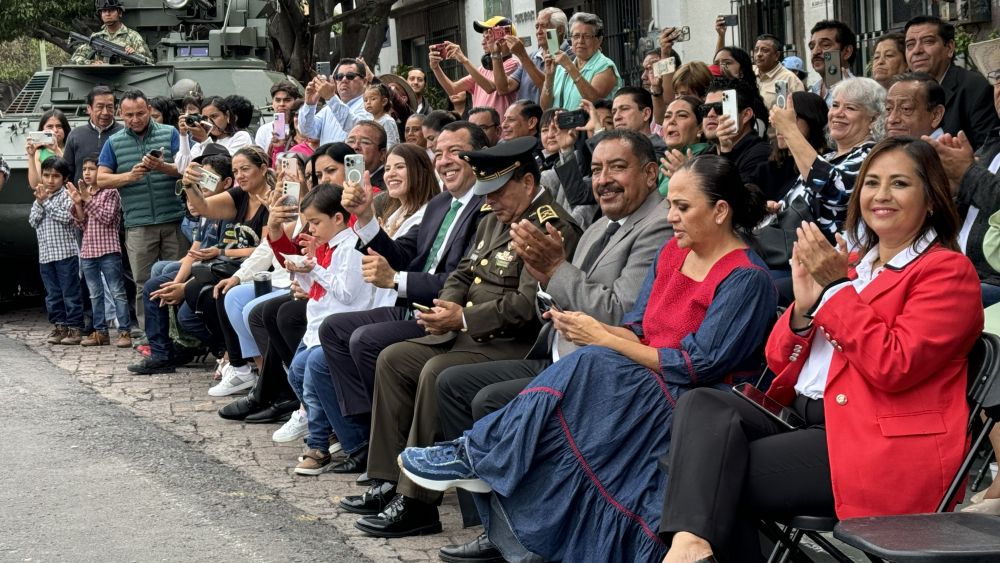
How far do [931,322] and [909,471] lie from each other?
17.7 inches

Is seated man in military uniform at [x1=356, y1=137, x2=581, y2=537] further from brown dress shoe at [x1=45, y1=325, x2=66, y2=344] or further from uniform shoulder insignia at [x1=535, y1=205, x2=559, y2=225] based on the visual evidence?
brown dress shoe at [x1=45, y1=325, x2=66, y2=344]

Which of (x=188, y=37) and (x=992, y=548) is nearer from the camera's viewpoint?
(x=992, y=548)

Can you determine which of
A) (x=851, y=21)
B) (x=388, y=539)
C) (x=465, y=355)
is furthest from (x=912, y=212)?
(x=851, y=21)

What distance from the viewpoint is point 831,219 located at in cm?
607

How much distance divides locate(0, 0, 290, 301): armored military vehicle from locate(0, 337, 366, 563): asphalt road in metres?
4.93

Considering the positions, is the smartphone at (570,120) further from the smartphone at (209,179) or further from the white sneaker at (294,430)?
the smartphone at (209,179)

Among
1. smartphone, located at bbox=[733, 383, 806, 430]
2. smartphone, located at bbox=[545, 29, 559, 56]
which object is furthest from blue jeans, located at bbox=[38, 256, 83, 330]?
smartphone, located at bbox=[733, 383, 806, 430]

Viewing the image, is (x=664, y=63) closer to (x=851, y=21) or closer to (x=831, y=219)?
(x=831, y=219)

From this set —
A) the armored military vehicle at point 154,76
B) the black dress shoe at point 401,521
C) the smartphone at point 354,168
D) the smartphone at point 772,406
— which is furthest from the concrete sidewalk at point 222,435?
the smartphone at point 772,406

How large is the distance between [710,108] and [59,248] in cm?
696

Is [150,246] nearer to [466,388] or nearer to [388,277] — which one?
[388,277]

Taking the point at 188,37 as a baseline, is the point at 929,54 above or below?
below

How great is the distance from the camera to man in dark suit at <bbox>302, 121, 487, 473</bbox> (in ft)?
22.4

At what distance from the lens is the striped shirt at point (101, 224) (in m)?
11.6
